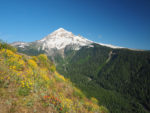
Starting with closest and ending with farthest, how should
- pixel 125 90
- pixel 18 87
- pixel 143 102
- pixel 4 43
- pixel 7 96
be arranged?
pixel 7 96
pixel 18 87
pixel 4 43
pixel 143 102
pixel 125 90

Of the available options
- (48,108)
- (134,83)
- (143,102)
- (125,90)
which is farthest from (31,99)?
Answer: (134,83)

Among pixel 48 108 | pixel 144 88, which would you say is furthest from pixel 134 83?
pixel 48 108

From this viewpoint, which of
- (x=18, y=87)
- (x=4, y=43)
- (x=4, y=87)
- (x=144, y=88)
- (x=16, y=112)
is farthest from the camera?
(x=144, y=88)

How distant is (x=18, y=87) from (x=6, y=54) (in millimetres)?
→ 6124

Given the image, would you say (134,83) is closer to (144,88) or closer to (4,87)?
(144,88)

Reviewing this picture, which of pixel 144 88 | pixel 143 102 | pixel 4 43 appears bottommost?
pixel 143 102

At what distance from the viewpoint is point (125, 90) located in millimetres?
175750

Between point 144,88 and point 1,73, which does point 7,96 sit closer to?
point 1,73

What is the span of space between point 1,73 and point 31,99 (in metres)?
2.94

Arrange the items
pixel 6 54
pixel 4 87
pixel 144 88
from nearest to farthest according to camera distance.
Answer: pixel 4 87, pixel 6 54, pixel 144 88

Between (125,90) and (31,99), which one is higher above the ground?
(31,99)

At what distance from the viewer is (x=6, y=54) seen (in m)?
9.68

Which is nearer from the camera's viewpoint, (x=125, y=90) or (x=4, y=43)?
(x=4, y=43)

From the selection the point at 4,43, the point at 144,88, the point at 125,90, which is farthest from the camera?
the point at 125,90
